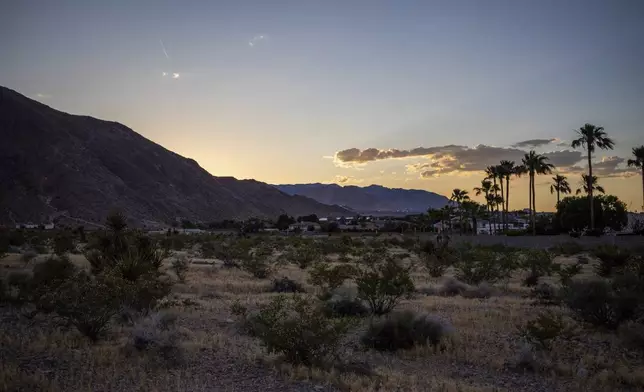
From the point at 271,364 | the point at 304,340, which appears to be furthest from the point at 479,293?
the point at 271,364

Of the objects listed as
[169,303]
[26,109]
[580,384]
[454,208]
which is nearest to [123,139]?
[26,109]

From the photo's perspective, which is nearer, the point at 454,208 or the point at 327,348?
the point at 327,348

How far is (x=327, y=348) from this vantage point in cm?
1041

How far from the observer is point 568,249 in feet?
147

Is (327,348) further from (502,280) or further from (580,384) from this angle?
(502,280)

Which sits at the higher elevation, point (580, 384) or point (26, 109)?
point (26, 109)

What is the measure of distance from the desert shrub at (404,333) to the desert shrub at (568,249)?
34.6m

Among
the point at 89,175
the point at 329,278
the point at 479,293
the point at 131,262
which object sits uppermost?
the point at 89,175

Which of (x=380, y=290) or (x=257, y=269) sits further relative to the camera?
(x=257, y=269)

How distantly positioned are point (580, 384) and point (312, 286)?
1421 cm

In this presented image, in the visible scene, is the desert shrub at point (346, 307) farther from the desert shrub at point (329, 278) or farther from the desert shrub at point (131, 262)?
the desert shrub at point (131, 262)

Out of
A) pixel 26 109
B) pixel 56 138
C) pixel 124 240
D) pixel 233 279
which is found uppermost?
pixel 26 109

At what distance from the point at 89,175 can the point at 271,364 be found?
4633 inches

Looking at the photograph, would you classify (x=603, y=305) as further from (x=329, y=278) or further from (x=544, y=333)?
(x=329, y=278)
